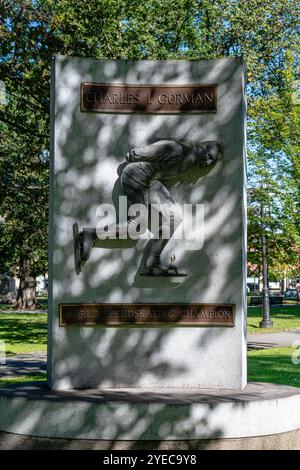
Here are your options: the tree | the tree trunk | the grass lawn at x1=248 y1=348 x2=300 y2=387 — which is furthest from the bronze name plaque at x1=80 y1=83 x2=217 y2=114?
the tree trunk

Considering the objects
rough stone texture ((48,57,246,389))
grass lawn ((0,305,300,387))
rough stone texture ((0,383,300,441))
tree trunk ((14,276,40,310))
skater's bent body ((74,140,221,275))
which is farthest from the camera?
tree trunk ((14,276,40,310))

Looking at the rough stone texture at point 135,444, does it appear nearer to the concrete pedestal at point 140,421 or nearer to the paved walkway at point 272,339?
the concrete pedestal at point 140,421

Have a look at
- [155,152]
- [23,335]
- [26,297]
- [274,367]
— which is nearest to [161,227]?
[155,152]

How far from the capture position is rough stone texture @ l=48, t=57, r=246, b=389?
7.13 m

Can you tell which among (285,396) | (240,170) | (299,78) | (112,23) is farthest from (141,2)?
(285,396)

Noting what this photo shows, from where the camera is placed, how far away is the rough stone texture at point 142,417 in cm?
610

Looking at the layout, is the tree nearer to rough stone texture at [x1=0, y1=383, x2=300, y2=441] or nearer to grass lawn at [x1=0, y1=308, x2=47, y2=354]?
grass lawn at [x1=0, y1=308, x2=47, y2=354]

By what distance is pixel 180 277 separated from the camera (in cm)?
728

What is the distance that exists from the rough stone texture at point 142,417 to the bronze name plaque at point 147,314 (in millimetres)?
894

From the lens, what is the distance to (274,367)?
1421 centimetres

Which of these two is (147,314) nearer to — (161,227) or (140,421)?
(161,227)

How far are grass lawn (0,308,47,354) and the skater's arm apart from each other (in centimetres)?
1293
